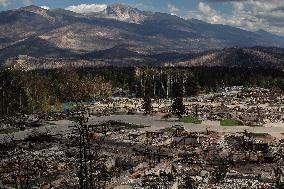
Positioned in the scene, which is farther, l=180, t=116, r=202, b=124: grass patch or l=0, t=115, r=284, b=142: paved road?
l=180, t=116, r=202, b=124: grass patch

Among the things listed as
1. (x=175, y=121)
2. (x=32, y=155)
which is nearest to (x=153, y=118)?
(x=175, y=121)

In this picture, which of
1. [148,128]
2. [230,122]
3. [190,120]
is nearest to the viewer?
[148,128]

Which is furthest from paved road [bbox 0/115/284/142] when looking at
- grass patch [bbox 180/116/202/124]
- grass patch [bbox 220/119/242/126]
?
grass patch [bbox 220/119/242/126]

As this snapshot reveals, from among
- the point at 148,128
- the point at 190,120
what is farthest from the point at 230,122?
the point at 148,128

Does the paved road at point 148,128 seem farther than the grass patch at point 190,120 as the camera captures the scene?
No

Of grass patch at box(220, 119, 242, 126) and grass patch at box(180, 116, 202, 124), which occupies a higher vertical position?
grass patch at box(220, 119, 242, 126)

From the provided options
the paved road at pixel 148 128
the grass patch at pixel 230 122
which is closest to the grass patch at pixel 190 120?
the paved road at pixel 148 128

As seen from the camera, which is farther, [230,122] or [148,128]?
[230,122]

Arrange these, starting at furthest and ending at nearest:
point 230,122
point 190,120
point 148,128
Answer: point 190,120 < point 230,122 < point 148,128

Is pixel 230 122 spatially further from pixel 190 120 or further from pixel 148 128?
pixel 148 128

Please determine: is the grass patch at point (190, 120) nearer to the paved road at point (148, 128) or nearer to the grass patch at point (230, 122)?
the paved road at point (148, 128)

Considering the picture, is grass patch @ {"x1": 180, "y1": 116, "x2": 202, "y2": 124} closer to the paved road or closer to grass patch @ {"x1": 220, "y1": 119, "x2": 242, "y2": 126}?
the paved road

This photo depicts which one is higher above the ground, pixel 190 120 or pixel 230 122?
pixel 230 122
